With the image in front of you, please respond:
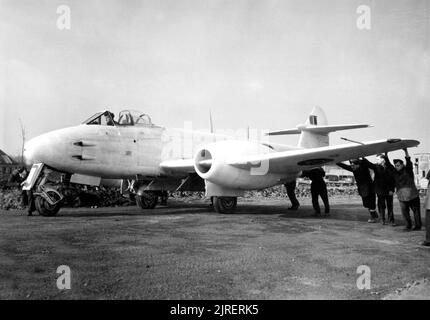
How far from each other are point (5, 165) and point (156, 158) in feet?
25.0

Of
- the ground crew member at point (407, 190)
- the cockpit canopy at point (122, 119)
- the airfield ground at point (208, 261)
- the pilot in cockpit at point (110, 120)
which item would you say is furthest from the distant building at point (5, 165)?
the ground crew member at point (407, 190)

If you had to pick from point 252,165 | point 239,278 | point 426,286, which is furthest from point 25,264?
point 252,165

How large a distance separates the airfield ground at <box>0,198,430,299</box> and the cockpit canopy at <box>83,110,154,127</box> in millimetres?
3865

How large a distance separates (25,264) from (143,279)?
1483 millimetres

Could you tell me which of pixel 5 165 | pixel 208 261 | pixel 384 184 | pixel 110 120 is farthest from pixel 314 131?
pixel 5 165

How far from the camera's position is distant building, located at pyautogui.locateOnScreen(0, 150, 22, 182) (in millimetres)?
14619

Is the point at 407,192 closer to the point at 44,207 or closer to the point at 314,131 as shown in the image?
the point at 314,131

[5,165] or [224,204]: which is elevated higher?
[5,165]

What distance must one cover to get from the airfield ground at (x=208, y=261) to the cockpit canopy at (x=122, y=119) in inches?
152

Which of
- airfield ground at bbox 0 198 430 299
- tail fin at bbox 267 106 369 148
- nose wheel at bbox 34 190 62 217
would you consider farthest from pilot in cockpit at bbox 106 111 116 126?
tail fin at bbox 267 106 369 148

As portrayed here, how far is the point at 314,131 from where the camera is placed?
563 inches

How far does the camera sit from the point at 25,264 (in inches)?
169
